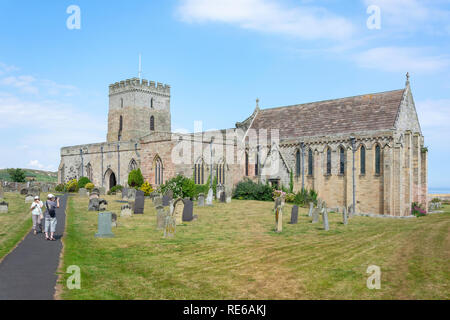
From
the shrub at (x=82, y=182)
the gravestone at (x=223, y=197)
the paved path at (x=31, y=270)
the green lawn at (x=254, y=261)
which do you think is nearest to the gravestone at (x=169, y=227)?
the green lawn at (x=254, y=261)

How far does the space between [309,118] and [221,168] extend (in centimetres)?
960

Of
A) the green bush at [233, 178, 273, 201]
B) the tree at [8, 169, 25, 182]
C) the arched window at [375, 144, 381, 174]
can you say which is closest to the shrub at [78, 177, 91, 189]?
the tree at [8, 169, 25, 182]

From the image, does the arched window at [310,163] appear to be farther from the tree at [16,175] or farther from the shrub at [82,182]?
the tree at [16,175]

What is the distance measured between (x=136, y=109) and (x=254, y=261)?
4489 centimetres

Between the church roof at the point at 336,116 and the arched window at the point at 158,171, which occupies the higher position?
the church roof at the point at 336,116

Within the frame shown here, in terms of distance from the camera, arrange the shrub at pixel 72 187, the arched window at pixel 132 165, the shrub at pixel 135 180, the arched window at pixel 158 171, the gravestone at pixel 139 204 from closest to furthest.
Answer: the gravestone at pixel 139 204 → the arched window at pixel 158 171 → the shrub at pixel 135 180 → the arched window at pixel 132 165 → the shrub at pixel 72 187

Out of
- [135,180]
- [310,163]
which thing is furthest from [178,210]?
[310,163]

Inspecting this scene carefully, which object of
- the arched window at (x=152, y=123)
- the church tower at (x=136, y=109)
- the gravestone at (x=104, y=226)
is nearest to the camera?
the gravestone at (x=104, y=226)

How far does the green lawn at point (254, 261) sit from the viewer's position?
9383 millimetres

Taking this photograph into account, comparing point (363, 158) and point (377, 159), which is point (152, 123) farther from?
point (377, 159)

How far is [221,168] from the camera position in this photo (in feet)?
128

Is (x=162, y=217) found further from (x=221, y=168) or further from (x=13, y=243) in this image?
(x=221, y=168)

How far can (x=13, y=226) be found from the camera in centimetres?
1838
